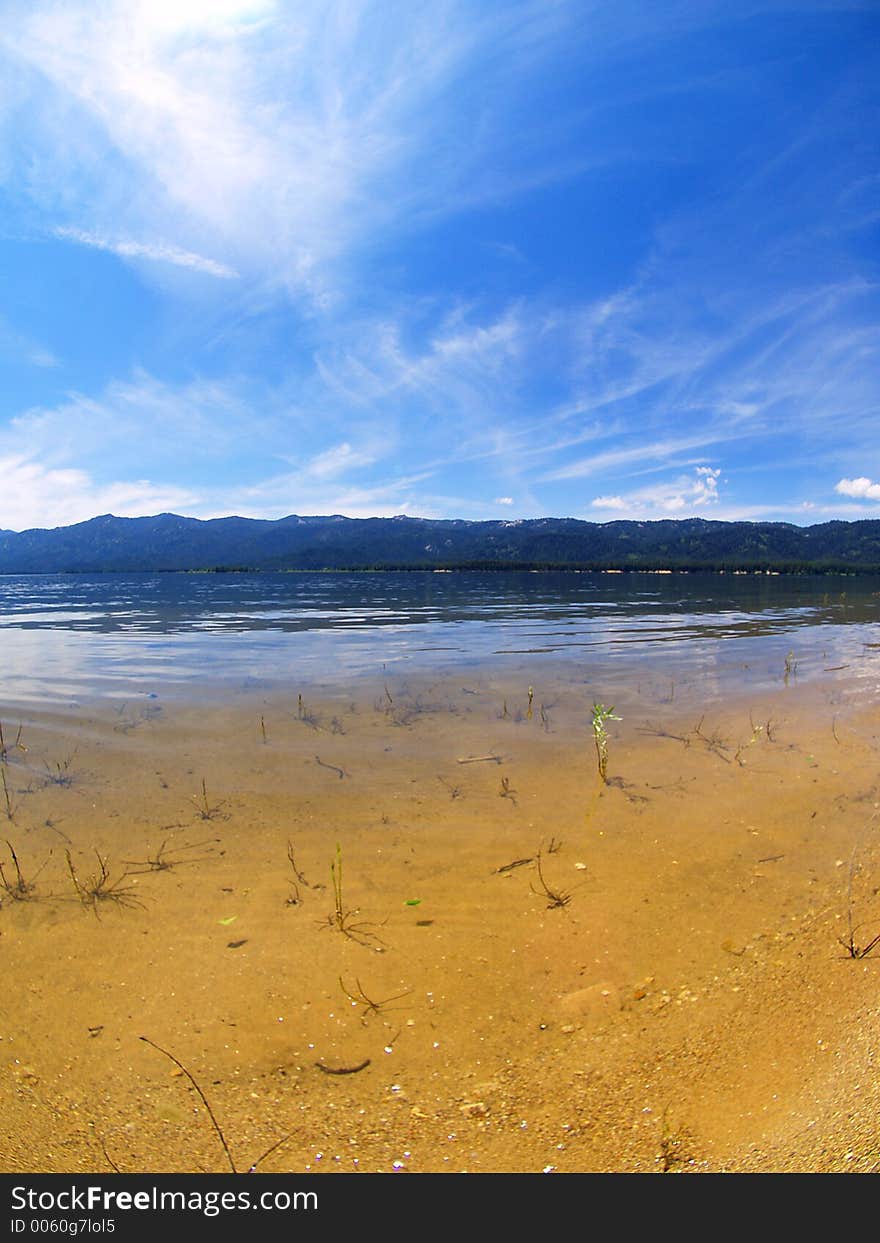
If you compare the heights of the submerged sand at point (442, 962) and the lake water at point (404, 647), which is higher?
the lake water at point (404, 647)

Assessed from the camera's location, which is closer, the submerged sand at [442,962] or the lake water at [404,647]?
the submerged sand at [442,962]

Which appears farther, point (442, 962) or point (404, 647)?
point (404, 647)

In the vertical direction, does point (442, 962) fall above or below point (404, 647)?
below

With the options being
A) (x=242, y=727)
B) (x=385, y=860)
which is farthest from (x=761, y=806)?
(x=242, y=727)

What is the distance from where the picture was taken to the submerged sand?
3373 millimetres

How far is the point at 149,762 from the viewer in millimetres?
10250

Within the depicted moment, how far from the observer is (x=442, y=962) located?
16.8ft

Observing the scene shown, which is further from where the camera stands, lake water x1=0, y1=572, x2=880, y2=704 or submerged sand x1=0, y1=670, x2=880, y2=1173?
lake water x1=0, y1=572, x2=880, y2=704

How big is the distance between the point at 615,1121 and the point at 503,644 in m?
21.2

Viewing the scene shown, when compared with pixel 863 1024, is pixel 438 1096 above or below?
below

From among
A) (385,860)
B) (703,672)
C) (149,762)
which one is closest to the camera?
(385,860)

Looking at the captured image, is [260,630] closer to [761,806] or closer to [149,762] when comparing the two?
[149,762]

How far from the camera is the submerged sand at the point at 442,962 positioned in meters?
3.37

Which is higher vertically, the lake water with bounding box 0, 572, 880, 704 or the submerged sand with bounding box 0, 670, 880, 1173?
the lake water with bounding box 0, 572, 880, 704
